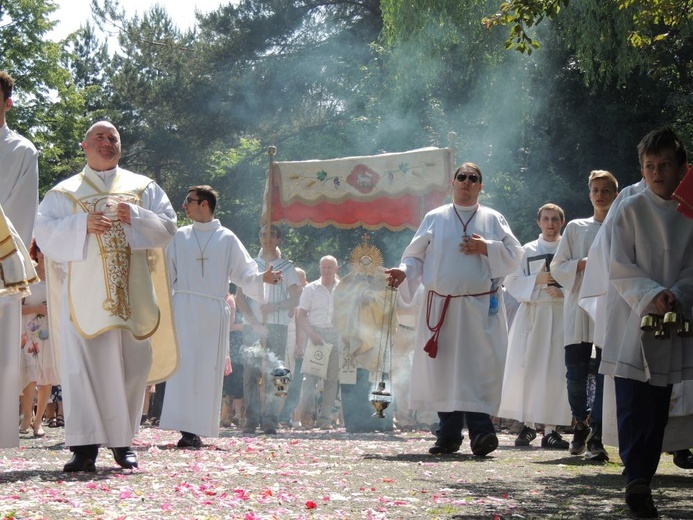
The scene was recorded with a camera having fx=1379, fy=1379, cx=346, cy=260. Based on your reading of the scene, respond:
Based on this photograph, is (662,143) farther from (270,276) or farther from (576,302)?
(270,276)

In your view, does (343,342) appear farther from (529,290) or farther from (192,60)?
(192,60)

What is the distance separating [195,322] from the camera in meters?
12.5

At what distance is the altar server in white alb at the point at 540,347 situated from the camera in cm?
1286

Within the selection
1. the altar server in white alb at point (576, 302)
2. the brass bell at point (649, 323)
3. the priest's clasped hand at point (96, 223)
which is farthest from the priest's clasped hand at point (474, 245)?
the brass bell at point (649, 323)

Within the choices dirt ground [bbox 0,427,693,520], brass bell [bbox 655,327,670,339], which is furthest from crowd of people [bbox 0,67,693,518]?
dirt ground [bbox 0,427,693,520]

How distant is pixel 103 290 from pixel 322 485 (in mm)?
2290

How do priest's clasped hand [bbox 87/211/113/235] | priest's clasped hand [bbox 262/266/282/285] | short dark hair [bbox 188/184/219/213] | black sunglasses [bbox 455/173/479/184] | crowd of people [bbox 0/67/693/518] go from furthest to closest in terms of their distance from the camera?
short dark hair [bbox 188/184/219/213] < priest's clasped hand [bbox 262/266/282/285] < black sunglasses [bbox 455/173/479/184] < priest's clasped hand [bbox 87/211/113/235] < crowd of people [bbox 0/67/693/518]

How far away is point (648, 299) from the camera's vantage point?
6.92 meters

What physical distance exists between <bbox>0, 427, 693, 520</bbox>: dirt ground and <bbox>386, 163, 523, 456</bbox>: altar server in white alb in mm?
443

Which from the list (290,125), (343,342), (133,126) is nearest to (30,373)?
(343,342)

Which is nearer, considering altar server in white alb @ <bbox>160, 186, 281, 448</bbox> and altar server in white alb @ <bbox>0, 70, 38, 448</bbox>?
altar server in white alb @ <bbox>0, 70, 38, 448</bbox>

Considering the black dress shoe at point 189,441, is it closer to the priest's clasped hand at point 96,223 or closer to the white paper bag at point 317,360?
the priest's clasped hand at point 96,223

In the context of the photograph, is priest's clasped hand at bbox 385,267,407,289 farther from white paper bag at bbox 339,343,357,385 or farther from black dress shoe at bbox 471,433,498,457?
white paper bag at bbox 339,343,357,385

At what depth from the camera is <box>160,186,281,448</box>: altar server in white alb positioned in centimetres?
1245
